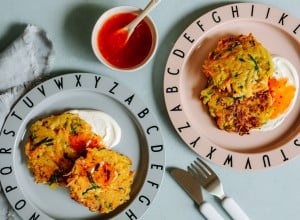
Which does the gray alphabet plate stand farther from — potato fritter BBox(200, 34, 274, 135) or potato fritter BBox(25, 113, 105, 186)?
potato fritter BBox(200, 34, 274, 135)

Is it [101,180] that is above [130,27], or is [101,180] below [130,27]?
below

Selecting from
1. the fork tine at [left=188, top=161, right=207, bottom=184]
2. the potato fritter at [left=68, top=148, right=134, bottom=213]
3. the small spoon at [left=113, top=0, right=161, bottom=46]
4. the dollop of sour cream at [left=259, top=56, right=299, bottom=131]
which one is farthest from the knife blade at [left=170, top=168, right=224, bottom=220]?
the small spoon at [left=113, top=0, right=161, bottom=46]

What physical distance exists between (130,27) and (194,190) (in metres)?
0.56

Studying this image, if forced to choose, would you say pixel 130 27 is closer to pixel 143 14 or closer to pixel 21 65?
pixel 143 14

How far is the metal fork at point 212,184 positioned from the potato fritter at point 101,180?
0.73ft

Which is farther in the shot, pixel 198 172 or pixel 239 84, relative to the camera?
pixel 198 172

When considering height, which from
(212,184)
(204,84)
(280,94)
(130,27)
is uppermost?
(130,27)

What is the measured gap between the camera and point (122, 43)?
1.69m

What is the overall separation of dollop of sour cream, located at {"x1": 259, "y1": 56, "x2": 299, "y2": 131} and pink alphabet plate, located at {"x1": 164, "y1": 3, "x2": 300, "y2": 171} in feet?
0.09

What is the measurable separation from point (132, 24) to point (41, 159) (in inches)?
19.3

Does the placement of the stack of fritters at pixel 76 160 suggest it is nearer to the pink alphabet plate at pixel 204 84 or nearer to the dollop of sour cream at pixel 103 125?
the dollop of sour cream at pixel 103 125

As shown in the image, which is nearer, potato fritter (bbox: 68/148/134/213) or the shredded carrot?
potato fritter (bbox: 68/148/134/213)

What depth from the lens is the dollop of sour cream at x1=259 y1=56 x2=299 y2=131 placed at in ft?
5.84

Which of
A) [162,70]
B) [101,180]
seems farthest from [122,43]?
[101,180]
